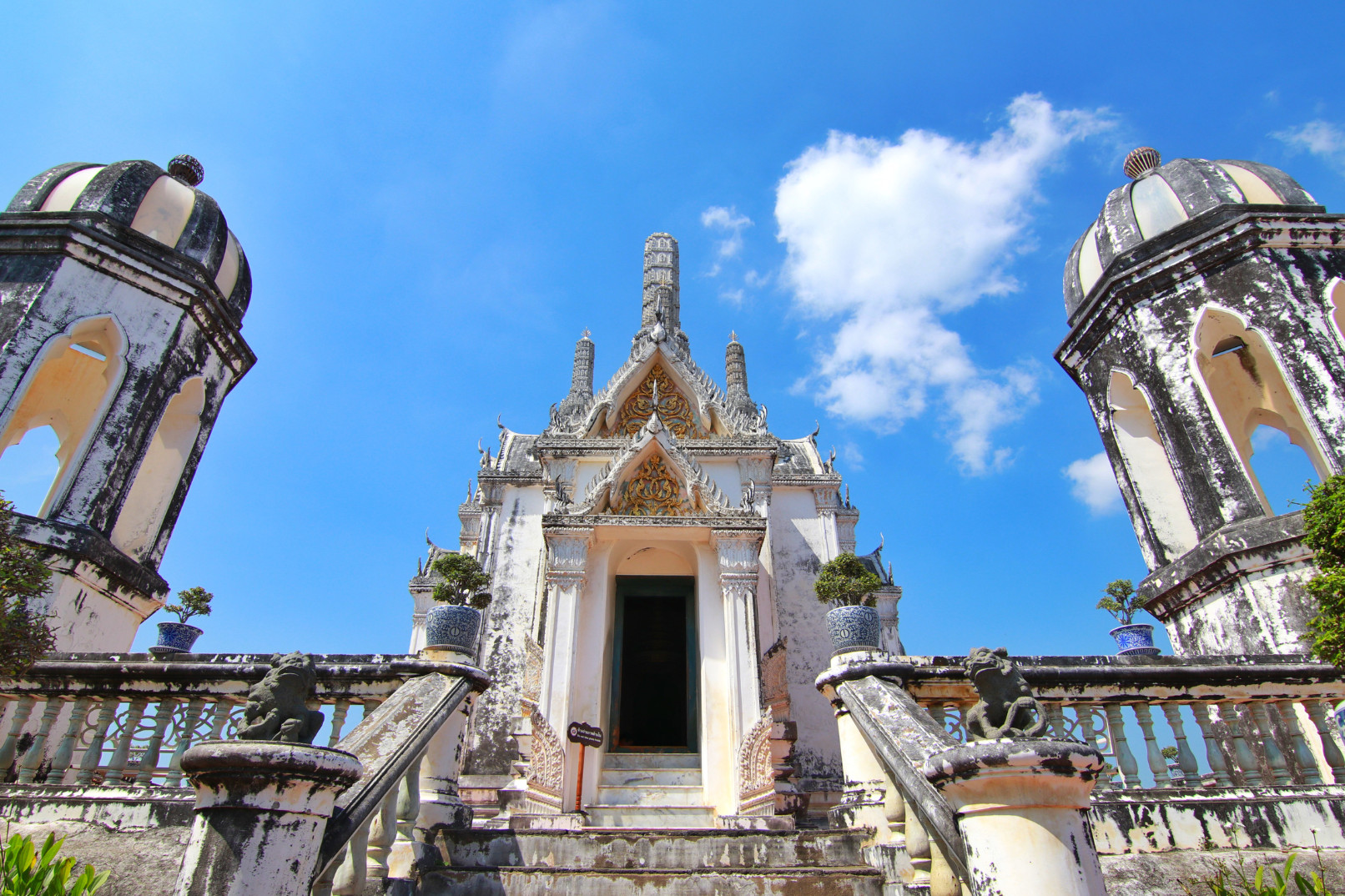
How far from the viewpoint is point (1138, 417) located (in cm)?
1137

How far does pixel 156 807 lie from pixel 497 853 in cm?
231

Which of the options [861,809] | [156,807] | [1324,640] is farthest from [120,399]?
[1324,640]

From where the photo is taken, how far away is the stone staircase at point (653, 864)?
15.7 feet

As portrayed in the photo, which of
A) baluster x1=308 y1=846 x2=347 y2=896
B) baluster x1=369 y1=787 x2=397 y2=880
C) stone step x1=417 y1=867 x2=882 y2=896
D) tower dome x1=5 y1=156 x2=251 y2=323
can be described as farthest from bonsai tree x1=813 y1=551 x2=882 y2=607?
tower dome x1=5 y1=156 x2=251 y2=323

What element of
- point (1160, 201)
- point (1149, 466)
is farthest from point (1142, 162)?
point (1149, 466)

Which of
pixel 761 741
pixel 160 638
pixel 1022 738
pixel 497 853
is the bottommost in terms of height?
pixel 497 853

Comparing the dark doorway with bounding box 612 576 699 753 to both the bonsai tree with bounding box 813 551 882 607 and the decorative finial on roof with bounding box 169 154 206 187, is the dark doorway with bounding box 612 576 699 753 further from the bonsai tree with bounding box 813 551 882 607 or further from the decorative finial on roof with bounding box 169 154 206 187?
the decorative finial on roof with bounding box 169 154 206 187

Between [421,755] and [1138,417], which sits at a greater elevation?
[1138,417]

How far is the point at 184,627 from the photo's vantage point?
7.10m

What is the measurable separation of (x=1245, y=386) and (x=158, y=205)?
16.6 meters

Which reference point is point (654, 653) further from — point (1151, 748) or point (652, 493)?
point (1151, 748)

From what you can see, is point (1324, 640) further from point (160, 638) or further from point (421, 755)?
point (160, 638)

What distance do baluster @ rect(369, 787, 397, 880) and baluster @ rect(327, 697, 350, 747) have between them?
1.36 metres

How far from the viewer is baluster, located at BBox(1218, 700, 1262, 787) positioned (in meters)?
5.33
